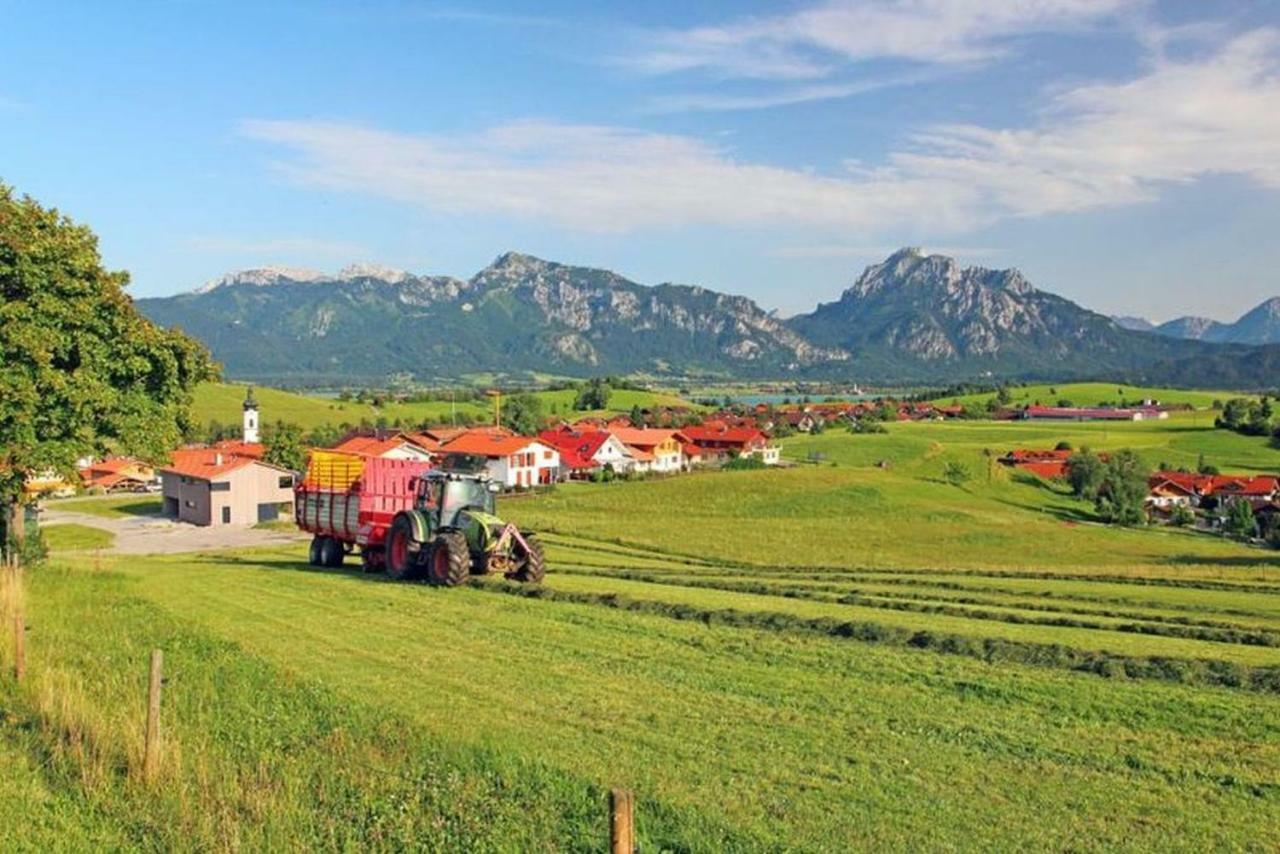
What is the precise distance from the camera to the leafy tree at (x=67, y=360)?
28.7 metres

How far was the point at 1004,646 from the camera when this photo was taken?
1952 centimetres

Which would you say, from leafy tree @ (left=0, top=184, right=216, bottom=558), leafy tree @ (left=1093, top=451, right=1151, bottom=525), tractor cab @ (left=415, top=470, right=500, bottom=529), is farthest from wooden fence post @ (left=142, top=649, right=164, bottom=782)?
leafy tree @ (left=1093, top=451, right=1151, bottom=525)

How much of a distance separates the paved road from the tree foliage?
21056 millimetres

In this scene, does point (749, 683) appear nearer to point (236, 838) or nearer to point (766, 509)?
point (236, 838)

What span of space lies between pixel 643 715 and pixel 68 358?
23.3 metres

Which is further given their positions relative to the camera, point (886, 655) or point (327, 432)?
point (327, 432)

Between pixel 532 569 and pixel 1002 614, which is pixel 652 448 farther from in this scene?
pixel 1002 614

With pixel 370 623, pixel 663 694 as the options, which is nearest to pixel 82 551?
pixel 370 623

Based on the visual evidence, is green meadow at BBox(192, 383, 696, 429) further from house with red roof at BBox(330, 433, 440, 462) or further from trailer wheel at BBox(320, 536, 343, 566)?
trailer wheel at BBox(320, 536, 343, 566)

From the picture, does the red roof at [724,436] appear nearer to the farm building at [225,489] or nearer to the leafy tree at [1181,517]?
the leafy tree at [1181,517]

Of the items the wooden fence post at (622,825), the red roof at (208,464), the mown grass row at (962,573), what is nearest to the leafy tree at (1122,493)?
the mown grass row at (962,573)

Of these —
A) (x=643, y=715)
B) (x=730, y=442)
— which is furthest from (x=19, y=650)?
(x=730, y=442)

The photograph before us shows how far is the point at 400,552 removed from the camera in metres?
28.8

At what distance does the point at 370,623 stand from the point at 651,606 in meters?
6.05
